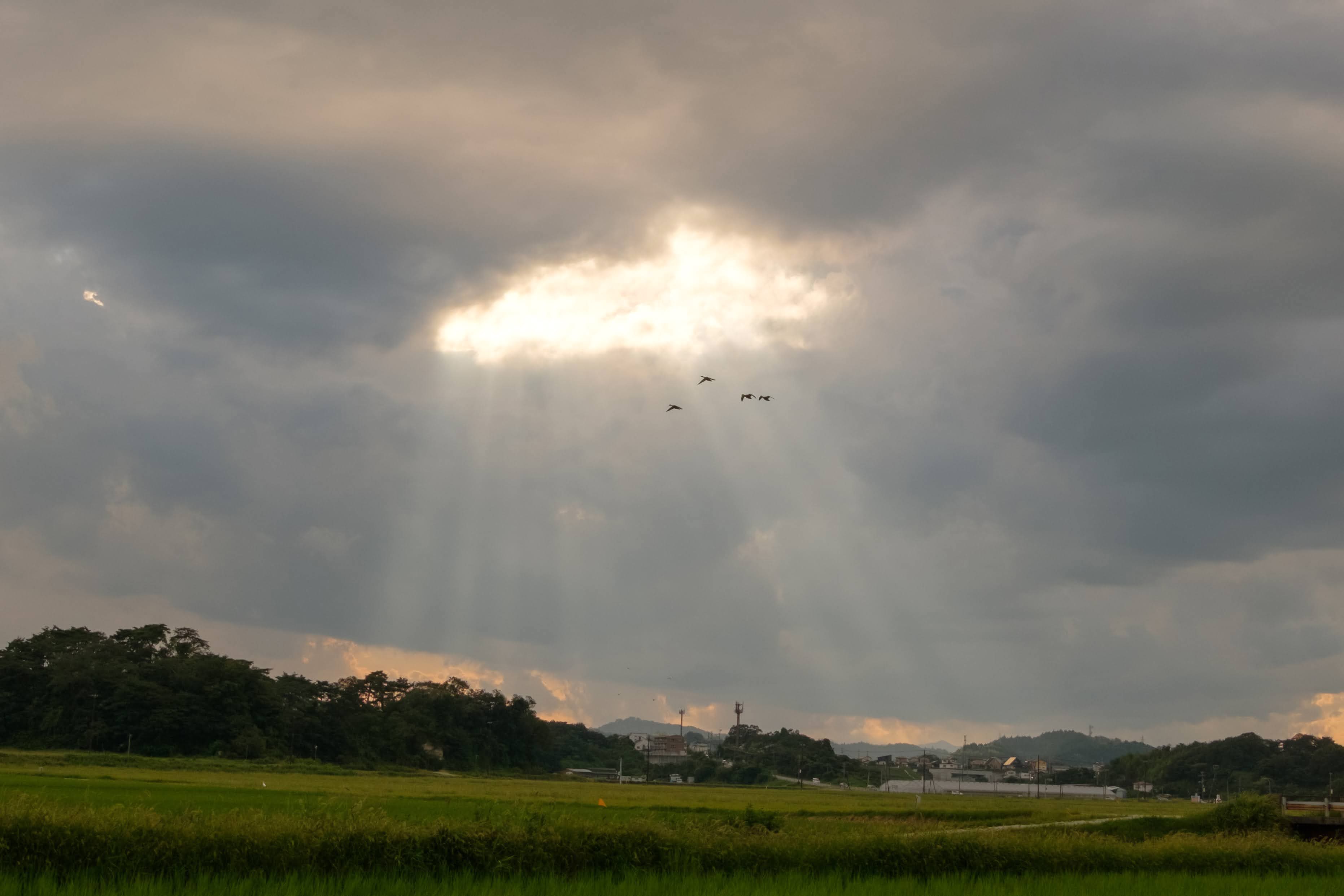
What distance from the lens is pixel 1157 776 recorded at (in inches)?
6658

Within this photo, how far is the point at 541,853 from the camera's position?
19375 millimetres

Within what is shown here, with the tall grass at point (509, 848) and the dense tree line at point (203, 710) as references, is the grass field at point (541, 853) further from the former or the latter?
the dense tree line at point (203, 710)


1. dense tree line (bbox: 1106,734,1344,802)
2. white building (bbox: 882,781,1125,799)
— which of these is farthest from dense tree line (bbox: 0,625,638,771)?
dense tree line (bbox: 1106,734,1344,802)

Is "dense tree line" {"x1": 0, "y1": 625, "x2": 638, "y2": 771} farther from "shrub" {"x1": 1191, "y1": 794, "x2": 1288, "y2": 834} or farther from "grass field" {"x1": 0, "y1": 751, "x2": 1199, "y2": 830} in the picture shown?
"shrub" {"x1": 1191, "y1": 794, "x2": 1288, "y2": 834}

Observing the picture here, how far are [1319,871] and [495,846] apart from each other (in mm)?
23967

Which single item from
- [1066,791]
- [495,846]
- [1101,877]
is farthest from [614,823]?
[1066,791]

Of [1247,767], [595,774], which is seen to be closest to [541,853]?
[595,774]

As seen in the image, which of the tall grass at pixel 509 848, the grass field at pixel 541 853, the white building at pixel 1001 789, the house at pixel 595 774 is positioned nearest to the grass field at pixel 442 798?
the grass field at pixel 541 853

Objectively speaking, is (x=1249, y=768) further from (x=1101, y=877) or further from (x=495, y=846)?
(x=495, y=846)

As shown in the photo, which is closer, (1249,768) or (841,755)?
(1249,768)

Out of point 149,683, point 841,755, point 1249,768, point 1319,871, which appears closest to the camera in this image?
point 1319,871

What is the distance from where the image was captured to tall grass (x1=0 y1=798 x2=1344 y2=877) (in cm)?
1614

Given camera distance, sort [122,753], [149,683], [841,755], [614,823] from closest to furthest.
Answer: [614,823] < [122,753] < [149,683] < [841,755]

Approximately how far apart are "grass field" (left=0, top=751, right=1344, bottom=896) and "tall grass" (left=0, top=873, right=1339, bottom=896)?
78mm
